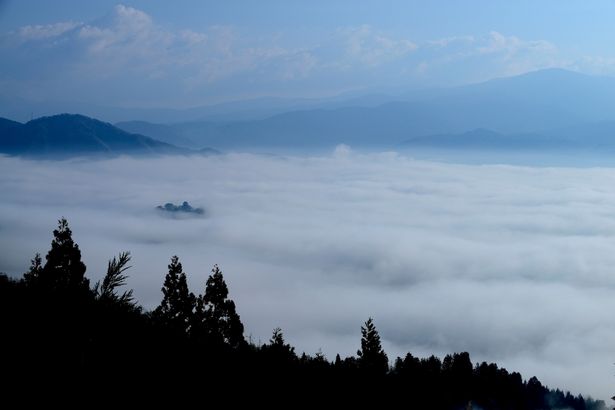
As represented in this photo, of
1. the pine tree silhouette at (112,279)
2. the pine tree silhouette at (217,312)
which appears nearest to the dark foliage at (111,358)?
the pine tree silhouette at (112,279)

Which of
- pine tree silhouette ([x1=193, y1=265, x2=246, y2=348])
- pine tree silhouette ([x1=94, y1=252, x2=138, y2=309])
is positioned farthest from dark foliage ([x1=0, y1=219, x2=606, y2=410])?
pine tree silhouette ([x1=193, y1=265, x2=246, y2=348])

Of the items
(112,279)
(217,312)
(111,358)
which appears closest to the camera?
(112,279)

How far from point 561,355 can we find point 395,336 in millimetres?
45811

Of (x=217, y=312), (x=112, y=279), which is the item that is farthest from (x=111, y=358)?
(x=217, y=312)

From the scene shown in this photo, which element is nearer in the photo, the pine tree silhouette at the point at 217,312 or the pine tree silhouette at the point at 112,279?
the pine tree silhouette at the point at 112,279

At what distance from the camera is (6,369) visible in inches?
250

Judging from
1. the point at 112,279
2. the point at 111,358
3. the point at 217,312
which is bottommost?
the point at 111,358

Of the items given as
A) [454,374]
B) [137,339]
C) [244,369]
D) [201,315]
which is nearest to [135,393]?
[137,339]

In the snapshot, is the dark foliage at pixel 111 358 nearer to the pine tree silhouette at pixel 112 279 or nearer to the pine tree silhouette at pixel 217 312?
the pine tree silhouette at pixel 112 279

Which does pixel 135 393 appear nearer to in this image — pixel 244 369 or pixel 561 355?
pixel 244 369

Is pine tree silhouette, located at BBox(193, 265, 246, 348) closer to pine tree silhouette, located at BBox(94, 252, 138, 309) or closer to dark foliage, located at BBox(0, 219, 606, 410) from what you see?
dark foliage, located at BBox(0, 219, 606, 410)

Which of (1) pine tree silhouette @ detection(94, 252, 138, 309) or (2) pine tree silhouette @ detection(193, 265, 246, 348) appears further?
(2) pine tree silhouette @ detection(193, 265, 246, 348)

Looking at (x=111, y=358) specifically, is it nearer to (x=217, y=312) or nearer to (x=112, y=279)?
(x=112, y=279)

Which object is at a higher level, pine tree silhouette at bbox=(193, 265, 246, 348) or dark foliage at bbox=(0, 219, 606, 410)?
pine tree silhouette at bbox=(193, 265, 246, 348)
